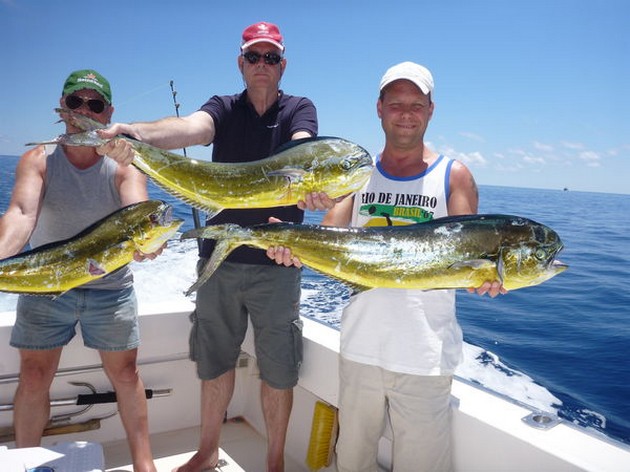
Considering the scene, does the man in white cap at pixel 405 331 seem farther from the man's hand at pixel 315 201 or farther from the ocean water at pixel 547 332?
the ocean water at pixel 547 332

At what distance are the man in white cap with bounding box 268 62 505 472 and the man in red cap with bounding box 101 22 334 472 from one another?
0.62 m

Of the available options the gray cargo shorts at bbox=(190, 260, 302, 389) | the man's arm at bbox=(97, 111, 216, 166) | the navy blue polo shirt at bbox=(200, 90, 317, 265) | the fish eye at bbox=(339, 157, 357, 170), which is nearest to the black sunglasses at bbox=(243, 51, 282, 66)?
the navy blue polo shirt at bbox=(200, 90, 317, 265)

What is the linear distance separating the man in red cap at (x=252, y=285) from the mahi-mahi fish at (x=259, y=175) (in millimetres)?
662

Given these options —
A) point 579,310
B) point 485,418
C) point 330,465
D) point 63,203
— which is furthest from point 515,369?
point 63,203

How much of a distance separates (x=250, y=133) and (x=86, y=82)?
0.88 metres

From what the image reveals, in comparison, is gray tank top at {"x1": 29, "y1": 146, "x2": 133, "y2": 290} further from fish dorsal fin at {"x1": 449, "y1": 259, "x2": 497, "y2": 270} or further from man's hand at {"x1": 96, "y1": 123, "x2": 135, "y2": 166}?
fish dorsal fin at {"x1": 449, "y1": 259, "x2": 497, "y2": 270}

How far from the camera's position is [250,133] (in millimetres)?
2846

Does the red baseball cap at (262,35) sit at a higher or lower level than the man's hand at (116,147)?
higher

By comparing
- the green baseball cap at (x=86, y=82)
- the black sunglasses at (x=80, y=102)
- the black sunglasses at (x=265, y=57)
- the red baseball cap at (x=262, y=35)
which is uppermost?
the red baseball cap at (x=262, y=35)

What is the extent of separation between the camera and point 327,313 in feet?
24.5

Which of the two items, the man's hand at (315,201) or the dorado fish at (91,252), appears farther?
the man's hand at (315,201)

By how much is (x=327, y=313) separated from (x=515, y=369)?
106 inches

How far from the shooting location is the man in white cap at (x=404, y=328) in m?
2.19

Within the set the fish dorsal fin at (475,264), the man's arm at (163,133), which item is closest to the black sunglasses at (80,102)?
the man's arm at (163,133)
